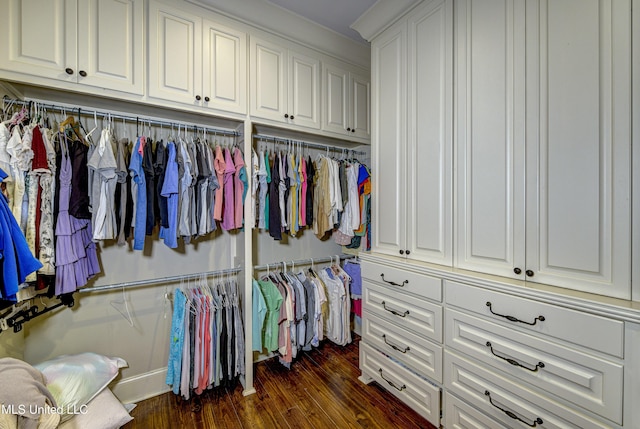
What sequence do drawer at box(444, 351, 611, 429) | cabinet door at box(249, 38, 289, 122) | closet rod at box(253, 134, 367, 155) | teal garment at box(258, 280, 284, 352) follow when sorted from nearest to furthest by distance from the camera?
drawer at box(444, 351, 611, 429) < cabinet door at box(249, 38, 289, 122) < teal garment at box(258, 280, 284, 352) < closet rod at box(253, 134, 367, 155)

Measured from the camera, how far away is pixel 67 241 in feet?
4.78

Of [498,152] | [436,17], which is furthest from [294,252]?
[436,17]

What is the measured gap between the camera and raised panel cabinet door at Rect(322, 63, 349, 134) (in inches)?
90.4

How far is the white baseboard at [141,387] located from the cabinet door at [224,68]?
6.44 feet

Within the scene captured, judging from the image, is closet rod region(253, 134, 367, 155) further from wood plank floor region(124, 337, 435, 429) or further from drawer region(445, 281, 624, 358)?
wood plank floor region(124, 337, 435, 429)

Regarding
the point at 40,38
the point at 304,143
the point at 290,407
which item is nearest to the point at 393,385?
the point at 290,407

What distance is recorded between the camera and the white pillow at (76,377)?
142 centimetres

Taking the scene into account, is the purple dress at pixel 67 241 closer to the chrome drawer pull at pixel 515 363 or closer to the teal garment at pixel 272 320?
the teal garment at pixel 272 320

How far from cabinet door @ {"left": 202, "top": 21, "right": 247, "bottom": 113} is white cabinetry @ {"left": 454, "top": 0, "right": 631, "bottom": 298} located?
138 centimetres

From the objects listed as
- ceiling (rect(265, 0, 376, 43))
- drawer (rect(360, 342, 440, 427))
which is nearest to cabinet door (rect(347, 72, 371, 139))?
ceiling (rect(265, 0, 376, 43))

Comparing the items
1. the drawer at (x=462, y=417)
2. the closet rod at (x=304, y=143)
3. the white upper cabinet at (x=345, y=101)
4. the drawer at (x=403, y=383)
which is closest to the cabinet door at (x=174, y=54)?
the closet rod at (x=304, y=143)

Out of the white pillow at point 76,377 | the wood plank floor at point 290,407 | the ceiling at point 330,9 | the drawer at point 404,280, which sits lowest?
the wood plank floor at point 290,407

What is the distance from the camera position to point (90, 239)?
62.9 inches

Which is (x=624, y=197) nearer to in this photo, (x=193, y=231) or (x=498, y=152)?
(x=498, y=152)
